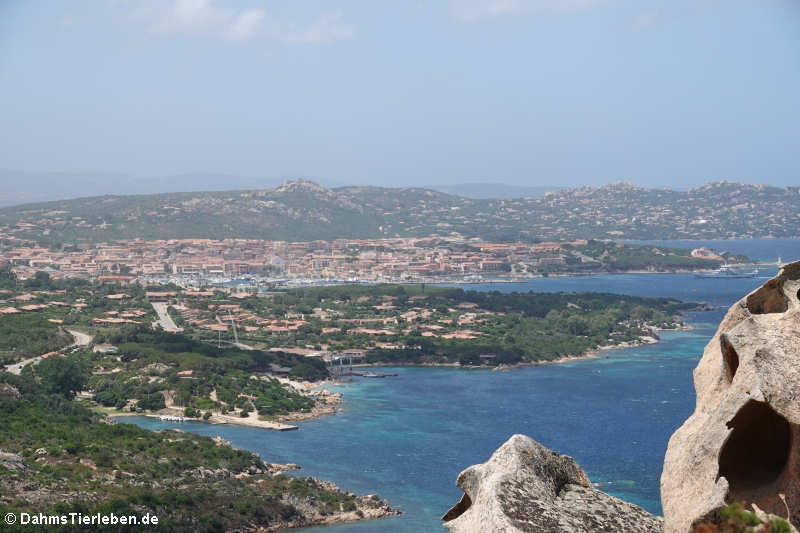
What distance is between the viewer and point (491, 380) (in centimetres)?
4384

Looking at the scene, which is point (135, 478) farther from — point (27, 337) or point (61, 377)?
point (27, 337)

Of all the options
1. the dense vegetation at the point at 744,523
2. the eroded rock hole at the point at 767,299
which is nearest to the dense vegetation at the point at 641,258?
the eroded rock hole at the point at 767,299

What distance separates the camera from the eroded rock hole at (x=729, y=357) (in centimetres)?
396

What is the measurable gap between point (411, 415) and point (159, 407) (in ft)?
29.0

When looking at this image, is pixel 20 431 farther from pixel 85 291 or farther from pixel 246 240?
pixel 246 240

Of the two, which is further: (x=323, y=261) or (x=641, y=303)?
(x=323, y=261)

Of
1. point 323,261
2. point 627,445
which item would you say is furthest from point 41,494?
point 323,261

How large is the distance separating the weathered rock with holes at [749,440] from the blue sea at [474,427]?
59.9ft

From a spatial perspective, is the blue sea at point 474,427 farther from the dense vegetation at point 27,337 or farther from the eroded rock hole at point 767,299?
the eroded rock hole at point 767,299

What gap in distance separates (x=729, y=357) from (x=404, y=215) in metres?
128

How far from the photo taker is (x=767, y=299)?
453cm

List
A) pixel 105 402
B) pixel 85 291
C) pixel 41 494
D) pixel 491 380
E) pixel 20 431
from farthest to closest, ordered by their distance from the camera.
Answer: pixel 85 291
pixel 491 380
pixel 105 402
pixel 20 431
pixel 41 494

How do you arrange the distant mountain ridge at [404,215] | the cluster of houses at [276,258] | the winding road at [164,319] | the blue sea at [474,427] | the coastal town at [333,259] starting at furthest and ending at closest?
the distant mountain ridge at [404,215] < the coastal town at [333,259] < the cluster of houses at [276,258] < the winding road at [164,319] < the blue sea at [474,427]

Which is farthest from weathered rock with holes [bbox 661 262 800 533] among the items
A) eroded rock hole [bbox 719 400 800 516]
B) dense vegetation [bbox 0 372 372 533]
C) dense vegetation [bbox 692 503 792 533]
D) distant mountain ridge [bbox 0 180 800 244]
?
distant mountain ridge [bbox 0 180 800 244]
